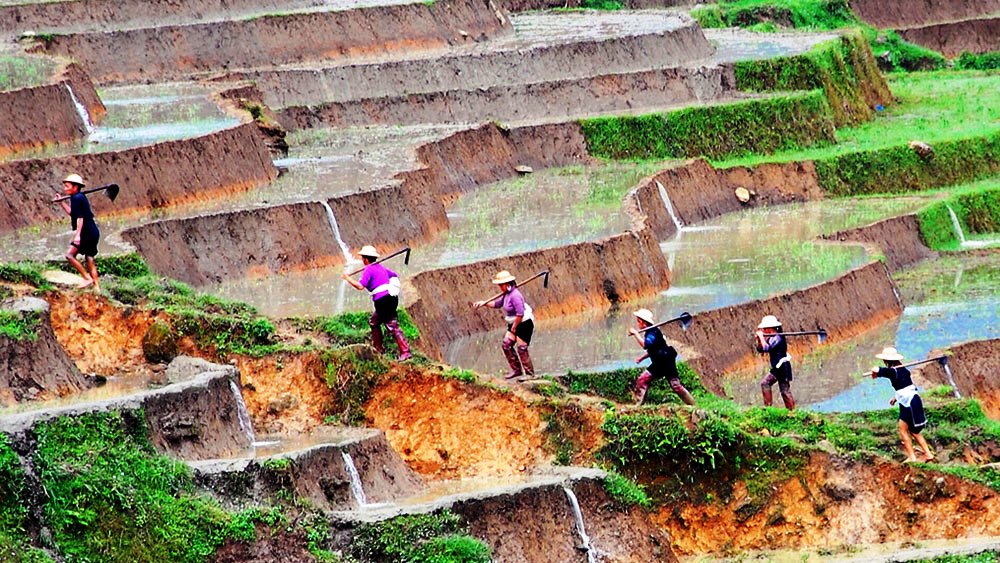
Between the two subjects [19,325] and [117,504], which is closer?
[117,504]

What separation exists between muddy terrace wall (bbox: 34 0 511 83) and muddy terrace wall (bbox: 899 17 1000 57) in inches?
779

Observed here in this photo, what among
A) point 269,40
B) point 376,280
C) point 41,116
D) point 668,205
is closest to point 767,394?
point 376,280

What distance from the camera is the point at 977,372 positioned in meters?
33.3

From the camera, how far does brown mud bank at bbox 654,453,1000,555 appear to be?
25.6 metres

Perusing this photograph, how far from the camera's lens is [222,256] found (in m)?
32.6

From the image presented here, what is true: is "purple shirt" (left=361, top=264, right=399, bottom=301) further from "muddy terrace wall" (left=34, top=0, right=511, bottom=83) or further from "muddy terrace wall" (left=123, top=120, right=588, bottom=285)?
"muddy terrace wall" (left=34, top=0, right=511, bottom=83)

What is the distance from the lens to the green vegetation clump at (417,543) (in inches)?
857

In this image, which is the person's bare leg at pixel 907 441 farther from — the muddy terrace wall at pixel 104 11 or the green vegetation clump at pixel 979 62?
the green vegetation clump at pixel 979 62

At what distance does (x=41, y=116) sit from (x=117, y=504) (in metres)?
17.5

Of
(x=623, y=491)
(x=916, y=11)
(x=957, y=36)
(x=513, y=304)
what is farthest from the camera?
(x=916, y=11)

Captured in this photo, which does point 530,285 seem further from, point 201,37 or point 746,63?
point 746,63

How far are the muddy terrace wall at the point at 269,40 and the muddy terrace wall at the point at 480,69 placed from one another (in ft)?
5.21

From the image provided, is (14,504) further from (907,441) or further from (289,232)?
(289,232)

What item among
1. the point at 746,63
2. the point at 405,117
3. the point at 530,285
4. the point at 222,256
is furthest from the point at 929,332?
the point at 746,63
